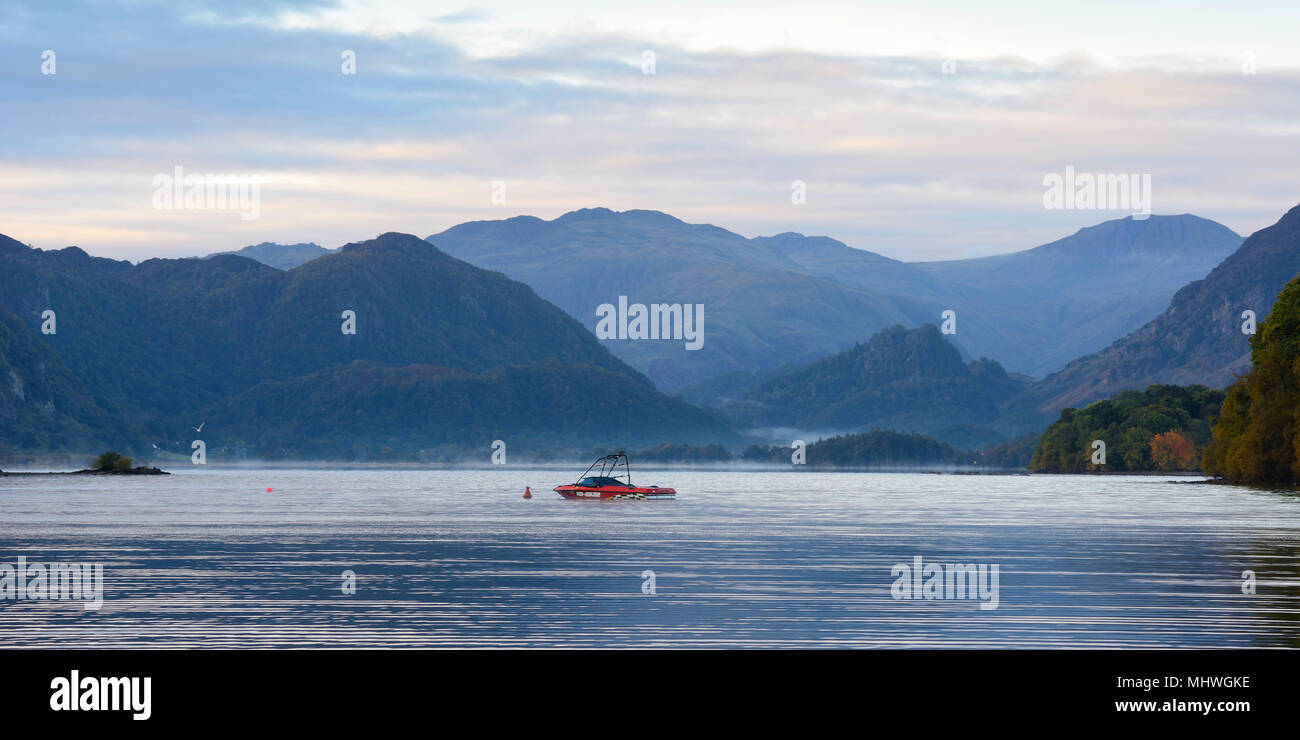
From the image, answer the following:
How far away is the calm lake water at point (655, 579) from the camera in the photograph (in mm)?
37375

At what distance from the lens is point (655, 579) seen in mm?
54406

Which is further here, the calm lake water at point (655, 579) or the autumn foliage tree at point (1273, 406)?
the autumn foliage tree at point (1273, 406)

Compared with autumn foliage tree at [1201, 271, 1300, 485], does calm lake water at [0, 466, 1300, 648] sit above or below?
below

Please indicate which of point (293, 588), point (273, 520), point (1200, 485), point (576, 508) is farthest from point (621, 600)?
point (1200, 485)

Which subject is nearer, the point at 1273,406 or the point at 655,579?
the point at 655,579

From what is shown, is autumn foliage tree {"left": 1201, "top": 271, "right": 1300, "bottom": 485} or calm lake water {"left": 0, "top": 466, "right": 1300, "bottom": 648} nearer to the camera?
calm lake water {"left": 0, "top": 466, "right": 1300, "bottom": 648}

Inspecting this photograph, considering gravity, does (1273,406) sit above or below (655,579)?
above

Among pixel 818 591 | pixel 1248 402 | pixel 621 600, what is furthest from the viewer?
pixel 1248 402

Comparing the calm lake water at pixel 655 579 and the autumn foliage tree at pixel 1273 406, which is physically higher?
the autumn foliage tree at pixel 1273 406

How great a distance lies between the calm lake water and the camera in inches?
1471
